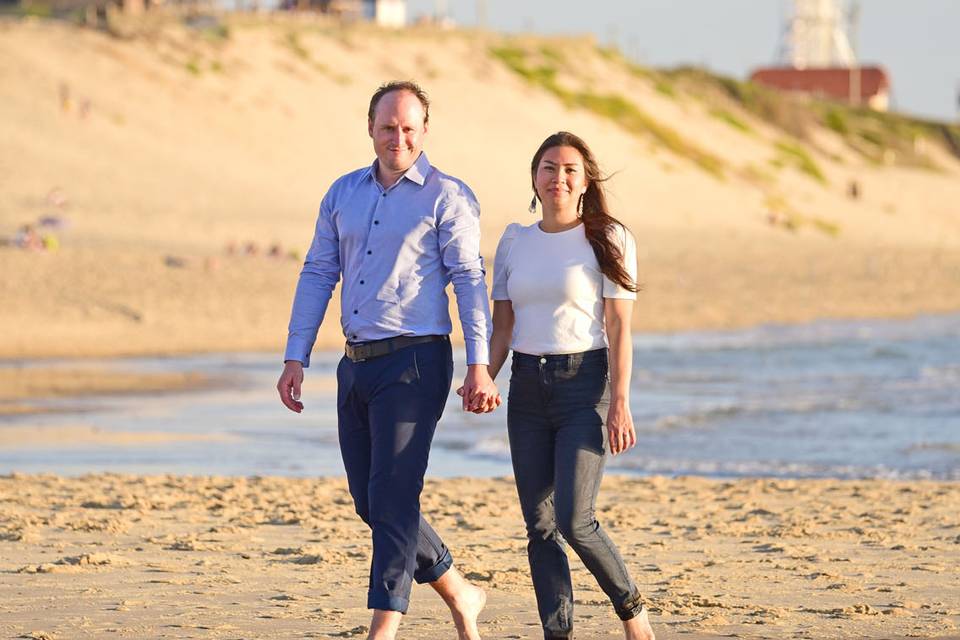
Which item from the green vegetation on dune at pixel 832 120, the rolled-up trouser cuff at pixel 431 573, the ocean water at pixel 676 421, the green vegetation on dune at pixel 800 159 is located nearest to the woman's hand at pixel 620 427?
the rolled-up trouser cuff at pixel 431 573

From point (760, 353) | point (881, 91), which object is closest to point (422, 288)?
point (760, 353)

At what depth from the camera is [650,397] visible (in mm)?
16000

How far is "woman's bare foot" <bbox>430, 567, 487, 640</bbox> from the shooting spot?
5.43 m

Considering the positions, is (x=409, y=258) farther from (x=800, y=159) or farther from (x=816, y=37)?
(x=816, y=37)

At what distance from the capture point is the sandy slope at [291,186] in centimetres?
2202

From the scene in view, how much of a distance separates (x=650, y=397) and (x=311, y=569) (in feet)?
30.3

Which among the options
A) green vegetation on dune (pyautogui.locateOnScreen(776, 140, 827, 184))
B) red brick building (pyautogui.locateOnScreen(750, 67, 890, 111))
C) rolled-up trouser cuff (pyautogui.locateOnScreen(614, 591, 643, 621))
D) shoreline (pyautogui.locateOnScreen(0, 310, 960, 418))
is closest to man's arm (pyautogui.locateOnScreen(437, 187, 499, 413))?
rolled-up trouser cuff (pyautogui.locateOnScreen(614, 591, 643, 621))

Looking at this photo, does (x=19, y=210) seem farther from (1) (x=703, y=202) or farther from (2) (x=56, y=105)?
(1) (x=703, y=202)

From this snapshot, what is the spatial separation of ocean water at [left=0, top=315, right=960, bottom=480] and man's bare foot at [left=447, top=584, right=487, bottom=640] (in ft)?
18.8

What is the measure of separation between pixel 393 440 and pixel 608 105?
150 feet

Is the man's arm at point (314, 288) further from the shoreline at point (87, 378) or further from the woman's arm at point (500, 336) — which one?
the shoreline at point (87, 378)

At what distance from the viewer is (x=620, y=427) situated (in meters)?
5.14

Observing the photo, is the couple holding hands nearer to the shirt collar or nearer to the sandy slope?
the shirt collar

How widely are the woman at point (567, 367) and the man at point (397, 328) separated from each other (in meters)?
0.15
